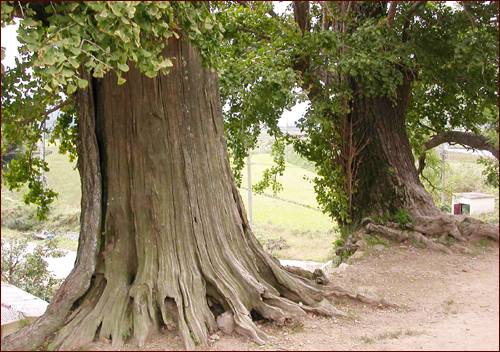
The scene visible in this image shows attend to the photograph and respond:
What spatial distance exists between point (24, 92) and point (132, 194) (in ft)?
6.14

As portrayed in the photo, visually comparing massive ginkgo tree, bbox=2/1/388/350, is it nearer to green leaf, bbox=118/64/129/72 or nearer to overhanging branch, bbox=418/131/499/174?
green leaf, bbox=118/64/129/72

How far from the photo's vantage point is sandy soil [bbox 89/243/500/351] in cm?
294

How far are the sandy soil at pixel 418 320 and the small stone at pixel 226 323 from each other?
50 millimetres

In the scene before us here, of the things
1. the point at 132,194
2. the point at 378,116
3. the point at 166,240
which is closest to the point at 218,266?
the point at 166,240

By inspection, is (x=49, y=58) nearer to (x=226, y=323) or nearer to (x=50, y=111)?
(x=226, y=323)

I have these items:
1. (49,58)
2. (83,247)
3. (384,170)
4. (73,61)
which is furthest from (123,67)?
(384,170)

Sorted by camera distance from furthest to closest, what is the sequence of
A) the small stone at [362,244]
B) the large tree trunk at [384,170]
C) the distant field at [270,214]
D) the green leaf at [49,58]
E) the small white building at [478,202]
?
the distant field at [270,214], the large tree trunk at [384,170], the small stone at [362,244], the small white building at [478,202], the green leaf at [49,58]

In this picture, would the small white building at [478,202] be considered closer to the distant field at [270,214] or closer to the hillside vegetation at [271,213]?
the hillside vegetation at [271,213]

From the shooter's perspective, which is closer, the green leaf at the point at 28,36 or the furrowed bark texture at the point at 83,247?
the green leaf at the point at 28,36

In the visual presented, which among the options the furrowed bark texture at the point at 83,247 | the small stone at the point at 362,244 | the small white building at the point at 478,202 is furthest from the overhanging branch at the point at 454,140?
the furrowed bark texture at the point at 83,247

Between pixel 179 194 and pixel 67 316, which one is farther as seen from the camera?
pixel 179 194

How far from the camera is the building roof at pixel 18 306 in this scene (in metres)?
4.56

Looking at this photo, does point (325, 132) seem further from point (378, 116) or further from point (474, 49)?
point (474, 49)

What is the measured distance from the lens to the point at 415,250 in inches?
225
